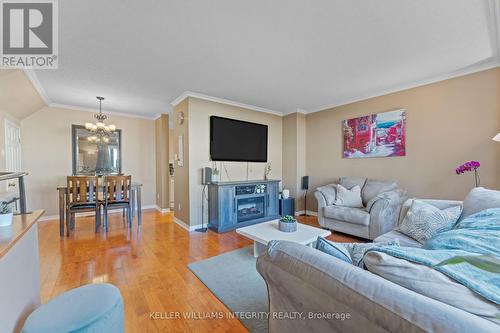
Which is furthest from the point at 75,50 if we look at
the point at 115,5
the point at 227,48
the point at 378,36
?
the point at 378,36

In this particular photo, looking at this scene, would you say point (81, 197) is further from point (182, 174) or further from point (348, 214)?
point (348, 214)

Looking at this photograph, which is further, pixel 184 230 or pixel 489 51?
pixel 184 230

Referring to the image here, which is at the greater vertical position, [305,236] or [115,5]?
[115,5]

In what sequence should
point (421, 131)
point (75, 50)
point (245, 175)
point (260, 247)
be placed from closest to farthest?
point (75, 50) → point (260, 247) → point (421, 131) → point (245, 175)

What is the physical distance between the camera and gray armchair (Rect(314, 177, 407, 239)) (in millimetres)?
2996

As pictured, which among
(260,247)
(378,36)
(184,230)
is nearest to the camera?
(378,36)

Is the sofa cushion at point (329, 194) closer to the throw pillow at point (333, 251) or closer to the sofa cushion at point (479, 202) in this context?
the sofa cushion at point (479, 202)

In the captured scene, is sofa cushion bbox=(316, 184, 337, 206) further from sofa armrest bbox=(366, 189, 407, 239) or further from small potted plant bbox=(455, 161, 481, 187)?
small potted plant bbox=(455, 161, 481, 187)

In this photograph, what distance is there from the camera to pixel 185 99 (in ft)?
12.6

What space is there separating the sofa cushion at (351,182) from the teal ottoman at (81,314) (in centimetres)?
371

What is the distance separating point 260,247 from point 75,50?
120 inches

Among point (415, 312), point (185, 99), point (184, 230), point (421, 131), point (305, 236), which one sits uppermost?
point (185, 99)

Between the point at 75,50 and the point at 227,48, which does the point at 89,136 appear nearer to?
the point at 75,50

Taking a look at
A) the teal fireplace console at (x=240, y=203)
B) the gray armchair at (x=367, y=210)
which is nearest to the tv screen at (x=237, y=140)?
the teal fireplace console at (x=240, y=203)
